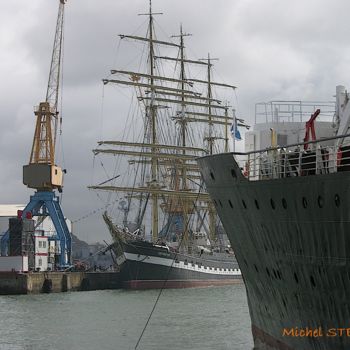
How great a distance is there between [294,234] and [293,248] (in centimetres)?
43

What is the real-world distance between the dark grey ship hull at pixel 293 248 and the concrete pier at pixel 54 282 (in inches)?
1839

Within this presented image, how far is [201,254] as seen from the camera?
279ft

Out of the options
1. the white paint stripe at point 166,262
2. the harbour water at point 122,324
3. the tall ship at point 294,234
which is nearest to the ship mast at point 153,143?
the white paint stripe at point 166,262

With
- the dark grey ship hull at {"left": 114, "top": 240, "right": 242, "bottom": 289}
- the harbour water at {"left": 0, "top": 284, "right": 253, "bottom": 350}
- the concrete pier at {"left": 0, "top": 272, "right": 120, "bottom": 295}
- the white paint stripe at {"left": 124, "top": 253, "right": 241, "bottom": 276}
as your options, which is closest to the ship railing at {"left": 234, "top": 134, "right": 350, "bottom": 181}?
the harbour water at {"left": 0, "top": 284, "right": 253, "bottom": 350}

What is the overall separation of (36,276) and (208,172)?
159 feet

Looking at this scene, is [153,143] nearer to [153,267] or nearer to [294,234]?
[153,267]

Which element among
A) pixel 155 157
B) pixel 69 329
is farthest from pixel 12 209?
pixel 69 329

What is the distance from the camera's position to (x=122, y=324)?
39.4 meters

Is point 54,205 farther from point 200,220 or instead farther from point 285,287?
point 285,287

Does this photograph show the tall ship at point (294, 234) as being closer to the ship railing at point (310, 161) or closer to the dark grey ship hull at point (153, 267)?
the ship railing at point (310, 161)
